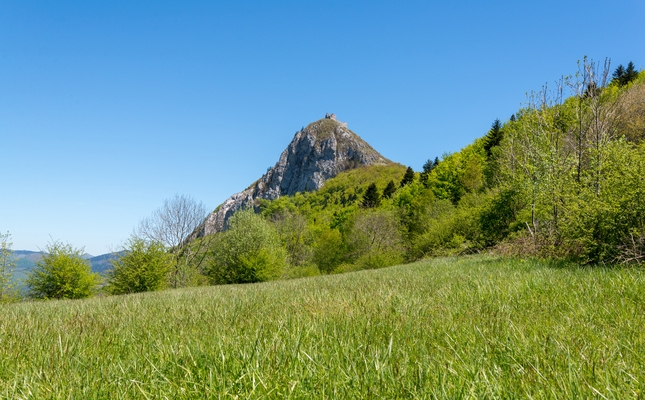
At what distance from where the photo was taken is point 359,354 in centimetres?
228

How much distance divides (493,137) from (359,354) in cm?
7852

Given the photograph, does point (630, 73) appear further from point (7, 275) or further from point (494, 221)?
point (7, 275)

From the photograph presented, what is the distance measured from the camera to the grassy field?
5.57 ft

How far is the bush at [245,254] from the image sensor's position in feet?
125

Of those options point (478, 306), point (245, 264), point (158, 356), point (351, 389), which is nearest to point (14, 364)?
point (158, 356)

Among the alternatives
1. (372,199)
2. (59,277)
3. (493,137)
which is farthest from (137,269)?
(372,199)

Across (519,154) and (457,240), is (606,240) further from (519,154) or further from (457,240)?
(457,240)

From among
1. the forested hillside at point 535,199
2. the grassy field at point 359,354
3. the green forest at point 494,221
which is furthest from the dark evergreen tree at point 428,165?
the grassy field at point 359,354

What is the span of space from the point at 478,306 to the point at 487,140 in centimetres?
7756

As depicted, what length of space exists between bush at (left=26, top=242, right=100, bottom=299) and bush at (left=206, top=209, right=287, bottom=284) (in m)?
13.7

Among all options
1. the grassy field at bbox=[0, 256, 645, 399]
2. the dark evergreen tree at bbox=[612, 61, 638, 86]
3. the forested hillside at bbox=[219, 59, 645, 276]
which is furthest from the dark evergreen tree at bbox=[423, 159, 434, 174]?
the grassy field at bbox=[0, 256, 645, 399]

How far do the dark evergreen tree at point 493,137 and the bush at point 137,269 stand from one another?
2412 inches

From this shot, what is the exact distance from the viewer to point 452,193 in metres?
64.4

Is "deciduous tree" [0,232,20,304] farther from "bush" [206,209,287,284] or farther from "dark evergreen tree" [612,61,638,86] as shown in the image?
"dark evergreen tree" [612,61,638,86]
